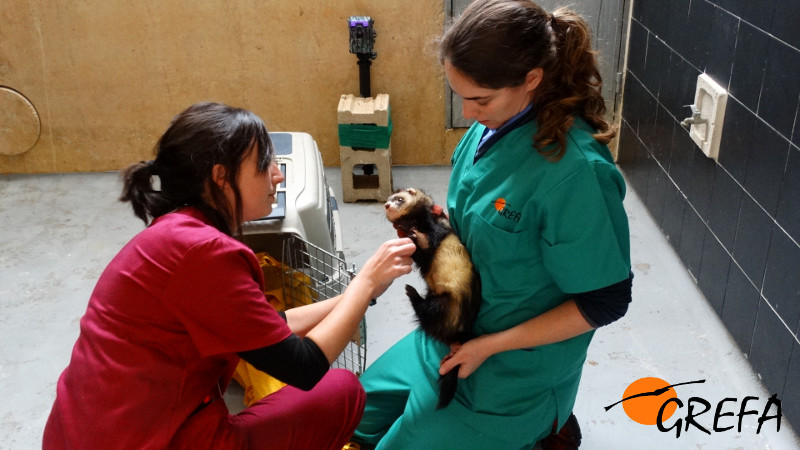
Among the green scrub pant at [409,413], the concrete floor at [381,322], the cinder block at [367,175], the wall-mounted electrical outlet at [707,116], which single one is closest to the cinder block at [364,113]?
the cinder block at [367,175]

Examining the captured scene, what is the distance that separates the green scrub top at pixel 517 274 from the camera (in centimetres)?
158

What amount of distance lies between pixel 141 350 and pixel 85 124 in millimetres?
2799

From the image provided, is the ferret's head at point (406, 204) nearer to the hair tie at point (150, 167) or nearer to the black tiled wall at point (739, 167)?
the hair tie at point (150, 167)

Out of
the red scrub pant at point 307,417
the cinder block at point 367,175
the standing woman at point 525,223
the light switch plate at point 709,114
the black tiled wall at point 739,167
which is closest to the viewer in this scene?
the standing woman at point 525,223

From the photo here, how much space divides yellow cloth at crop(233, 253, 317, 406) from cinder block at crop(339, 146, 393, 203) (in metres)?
1.33

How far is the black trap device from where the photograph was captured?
3482 millimetres

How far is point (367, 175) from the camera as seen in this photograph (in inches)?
149

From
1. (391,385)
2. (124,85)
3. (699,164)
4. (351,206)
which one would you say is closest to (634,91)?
(699,164)

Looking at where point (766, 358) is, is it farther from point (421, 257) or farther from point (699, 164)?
point (421, 257)

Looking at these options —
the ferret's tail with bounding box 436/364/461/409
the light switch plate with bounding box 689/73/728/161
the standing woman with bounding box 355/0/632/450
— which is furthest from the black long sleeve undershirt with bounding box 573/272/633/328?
the light switch plate with bounding box 689/73/728/161

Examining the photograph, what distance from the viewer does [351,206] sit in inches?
145

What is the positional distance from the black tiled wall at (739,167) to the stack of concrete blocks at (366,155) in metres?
1.18

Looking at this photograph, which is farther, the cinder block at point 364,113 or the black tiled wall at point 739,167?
the cinder block at point 364,113

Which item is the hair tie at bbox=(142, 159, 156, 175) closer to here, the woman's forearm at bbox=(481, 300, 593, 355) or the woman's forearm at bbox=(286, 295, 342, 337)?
the woman's forearm at bbox=(286, 295, 342, 337)
